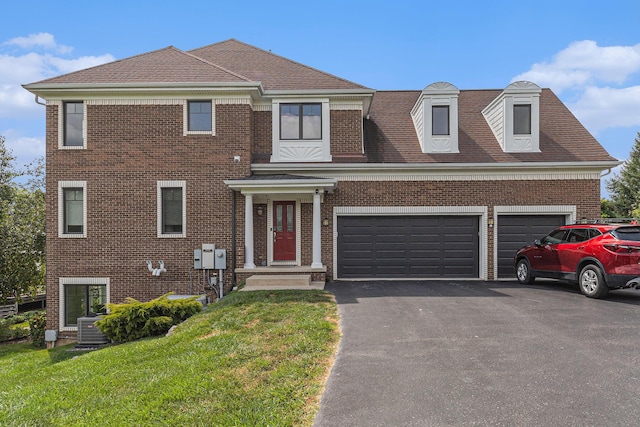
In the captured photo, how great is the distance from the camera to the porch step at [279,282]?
10492 millimetres

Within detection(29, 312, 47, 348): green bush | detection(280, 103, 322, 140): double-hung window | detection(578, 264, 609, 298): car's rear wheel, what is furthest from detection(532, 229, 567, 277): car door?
detection(29, 312, 47, 348): green bush

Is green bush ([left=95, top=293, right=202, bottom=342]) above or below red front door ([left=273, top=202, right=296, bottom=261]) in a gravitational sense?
below

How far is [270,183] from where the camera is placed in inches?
440

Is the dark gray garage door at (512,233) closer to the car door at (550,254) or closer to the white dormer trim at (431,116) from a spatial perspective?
the car door at (550,254)

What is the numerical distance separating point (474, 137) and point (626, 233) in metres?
5.99

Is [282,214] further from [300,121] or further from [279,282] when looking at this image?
[300,121]

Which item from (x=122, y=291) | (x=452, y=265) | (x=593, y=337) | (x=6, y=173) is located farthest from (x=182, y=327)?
(x=6, y=173)

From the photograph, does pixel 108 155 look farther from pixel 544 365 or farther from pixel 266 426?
pixel 544 365

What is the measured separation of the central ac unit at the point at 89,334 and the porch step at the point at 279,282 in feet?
12.3

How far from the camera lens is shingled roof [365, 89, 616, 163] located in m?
12.6

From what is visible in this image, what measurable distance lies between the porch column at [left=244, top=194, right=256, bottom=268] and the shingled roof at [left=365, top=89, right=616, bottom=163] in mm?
4146

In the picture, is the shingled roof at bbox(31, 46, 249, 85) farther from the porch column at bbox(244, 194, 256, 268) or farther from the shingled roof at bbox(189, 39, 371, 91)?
the porch column at bbox(244, 194, 256, 268)

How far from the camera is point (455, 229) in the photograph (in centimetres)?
1250

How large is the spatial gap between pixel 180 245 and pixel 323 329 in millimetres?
6963
